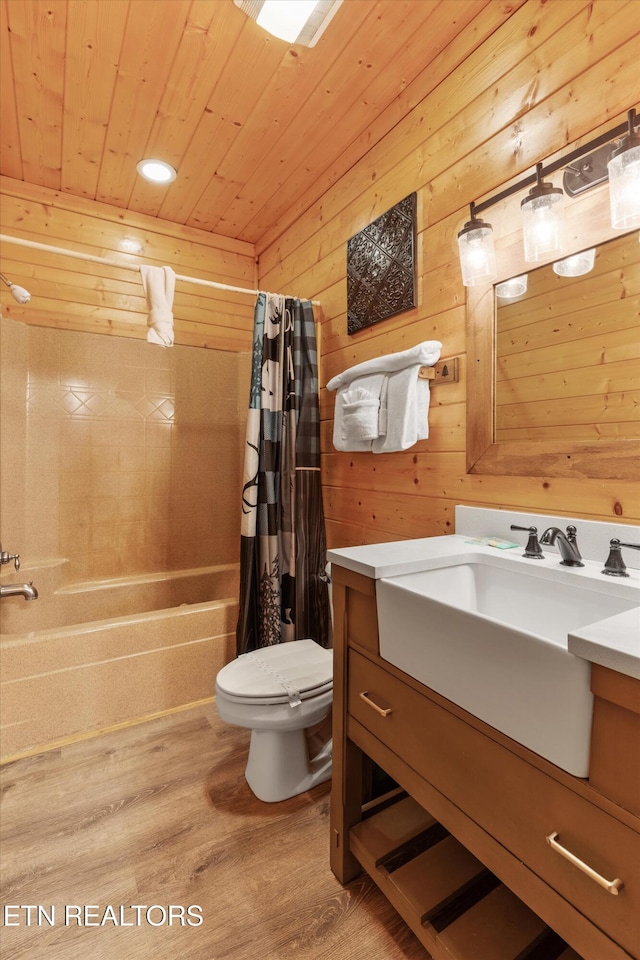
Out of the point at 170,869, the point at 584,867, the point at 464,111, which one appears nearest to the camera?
the point at 584,867

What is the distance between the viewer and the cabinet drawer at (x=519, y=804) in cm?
59

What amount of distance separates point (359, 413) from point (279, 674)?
0.97 meters

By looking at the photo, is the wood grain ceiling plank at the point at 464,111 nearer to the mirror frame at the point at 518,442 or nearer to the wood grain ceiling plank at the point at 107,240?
the mirror frame at the point at 518,442

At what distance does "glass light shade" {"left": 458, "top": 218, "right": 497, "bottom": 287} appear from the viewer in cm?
132

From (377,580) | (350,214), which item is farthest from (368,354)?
(377,580)

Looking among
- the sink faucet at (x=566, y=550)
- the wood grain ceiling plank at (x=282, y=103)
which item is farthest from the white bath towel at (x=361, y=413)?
the wood grain ceiling plank at (x=282, y=103)

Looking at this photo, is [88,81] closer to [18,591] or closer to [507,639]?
[18,591]

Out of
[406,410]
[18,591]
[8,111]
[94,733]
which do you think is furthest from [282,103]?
[94,733]

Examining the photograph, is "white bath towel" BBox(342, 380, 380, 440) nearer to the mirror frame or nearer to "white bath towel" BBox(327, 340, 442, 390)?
"white bath towel" BBox(327, 340, 442, 390)

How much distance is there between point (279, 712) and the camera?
1411mm

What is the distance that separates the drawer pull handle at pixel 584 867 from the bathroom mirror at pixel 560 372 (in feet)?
2.53

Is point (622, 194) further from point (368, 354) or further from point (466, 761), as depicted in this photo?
point (466, 761)

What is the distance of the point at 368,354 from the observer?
193 cm

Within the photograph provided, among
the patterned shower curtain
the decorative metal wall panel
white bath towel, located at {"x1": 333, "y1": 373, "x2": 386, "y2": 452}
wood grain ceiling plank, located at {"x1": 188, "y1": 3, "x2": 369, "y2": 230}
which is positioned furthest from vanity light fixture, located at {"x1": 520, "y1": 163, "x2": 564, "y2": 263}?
the patterned shower curtain
